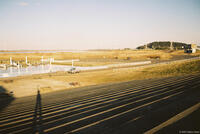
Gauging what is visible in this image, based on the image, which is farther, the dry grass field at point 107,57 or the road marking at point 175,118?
the dry grass field at point 107,57

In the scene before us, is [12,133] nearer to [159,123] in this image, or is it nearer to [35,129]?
[35,129]

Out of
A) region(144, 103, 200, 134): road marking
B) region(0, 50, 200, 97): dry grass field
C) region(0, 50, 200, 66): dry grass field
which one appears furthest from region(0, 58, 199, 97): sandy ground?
region(0, 50, 200, 66): dry grass field

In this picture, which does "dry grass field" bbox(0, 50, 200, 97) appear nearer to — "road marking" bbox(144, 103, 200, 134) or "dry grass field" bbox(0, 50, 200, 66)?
"road marking" bbox(144, 103, 200, 134)

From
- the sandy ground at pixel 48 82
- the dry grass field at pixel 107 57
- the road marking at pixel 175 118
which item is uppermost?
the dry grass field at pixel 107 57

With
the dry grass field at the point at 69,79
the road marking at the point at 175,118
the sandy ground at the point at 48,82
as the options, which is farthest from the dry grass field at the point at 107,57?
the road marking at the point at 175,118

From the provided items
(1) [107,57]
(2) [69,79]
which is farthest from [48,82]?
(1) [107,57]

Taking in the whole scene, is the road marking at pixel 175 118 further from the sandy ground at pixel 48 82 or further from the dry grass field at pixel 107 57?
the dry grass field at pixel 107 57

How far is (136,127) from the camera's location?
7062mm

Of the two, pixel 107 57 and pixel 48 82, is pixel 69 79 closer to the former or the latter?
pixel 48 82

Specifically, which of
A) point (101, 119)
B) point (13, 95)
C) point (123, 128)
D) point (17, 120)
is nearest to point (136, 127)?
point (123, 128)

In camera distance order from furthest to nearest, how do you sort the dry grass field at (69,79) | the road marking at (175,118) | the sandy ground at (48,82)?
the dry grass field at (69,79), the sandy ground at (48,82), the road marking at (175,118)

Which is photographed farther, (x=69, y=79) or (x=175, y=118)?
(x=69, y=79)

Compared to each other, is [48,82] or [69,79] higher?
[69,79]

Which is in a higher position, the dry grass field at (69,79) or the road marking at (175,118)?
the road marking at (175,118)
